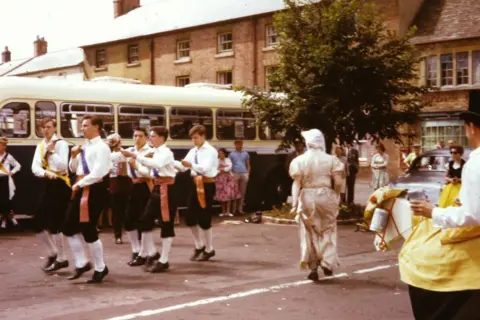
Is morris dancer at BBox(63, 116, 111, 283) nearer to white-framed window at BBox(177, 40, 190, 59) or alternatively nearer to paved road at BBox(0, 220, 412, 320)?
paved road at BBox(0, 220, 412, 320)

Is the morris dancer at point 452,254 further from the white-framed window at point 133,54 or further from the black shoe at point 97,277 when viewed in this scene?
the white-framed window at point 133,54

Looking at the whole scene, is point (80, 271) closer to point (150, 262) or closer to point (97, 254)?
point (97, 254)

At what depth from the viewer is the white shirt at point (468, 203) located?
3699mm

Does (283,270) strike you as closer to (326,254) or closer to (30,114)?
(326,254)

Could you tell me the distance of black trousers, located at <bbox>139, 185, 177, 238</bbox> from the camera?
33.5 ft

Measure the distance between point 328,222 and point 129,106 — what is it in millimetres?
9023

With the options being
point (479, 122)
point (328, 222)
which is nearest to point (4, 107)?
point (328, 222)

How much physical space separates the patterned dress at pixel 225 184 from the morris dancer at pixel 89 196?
30.0ft

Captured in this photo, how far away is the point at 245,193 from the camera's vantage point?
20422mm

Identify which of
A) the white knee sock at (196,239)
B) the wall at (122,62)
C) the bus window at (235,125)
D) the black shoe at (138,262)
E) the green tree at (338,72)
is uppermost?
the wall at (122,62)

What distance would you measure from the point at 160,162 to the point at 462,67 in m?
25.6

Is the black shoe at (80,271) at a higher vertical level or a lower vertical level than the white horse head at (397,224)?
lower

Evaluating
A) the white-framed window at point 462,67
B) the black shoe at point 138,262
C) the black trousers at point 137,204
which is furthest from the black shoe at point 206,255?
the white-framed window at point 462,67

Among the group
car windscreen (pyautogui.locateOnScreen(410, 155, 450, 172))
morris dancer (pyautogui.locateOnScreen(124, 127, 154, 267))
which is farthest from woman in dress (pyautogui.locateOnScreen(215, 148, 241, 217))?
morris dancer (pyautogui.locateOnScreen(124, 127, 154, 267))
